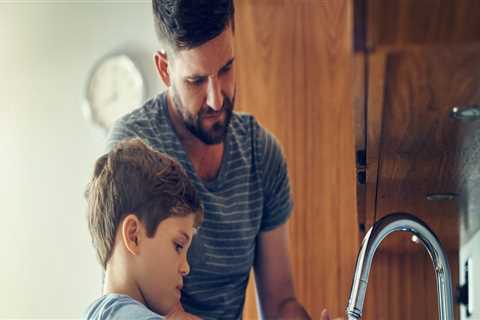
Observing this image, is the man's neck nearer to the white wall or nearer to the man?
the man

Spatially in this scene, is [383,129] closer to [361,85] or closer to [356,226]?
[361,85]

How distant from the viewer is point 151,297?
51.3 inches

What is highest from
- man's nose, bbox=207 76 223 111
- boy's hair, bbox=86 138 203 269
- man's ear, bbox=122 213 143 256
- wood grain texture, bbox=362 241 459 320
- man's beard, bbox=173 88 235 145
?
man's nose, bbox=207 76 223 111

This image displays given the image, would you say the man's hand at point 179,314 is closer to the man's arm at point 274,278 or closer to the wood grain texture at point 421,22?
the man's arm at point 274,278

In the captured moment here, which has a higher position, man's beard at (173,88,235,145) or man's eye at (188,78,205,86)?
man's eye at (188,78,205,86)

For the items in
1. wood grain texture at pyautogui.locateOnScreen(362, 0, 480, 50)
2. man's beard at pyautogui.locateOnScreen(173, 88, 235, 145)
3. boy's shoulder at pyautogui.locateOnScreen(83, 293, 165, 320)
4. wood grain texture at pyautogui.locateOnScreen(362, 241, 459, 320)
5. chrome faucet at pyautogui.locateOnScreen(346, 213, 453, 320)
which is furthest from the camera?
wood grain texture at pyautogui.locateOnScreen(362, 241, 459, 320)

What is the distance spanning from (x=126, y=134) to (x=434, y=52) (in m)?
0.92

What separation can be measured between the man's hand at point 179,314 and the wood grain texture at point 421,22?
880 millimetres

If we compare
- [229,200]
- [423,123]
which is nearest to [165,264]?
[229,200]

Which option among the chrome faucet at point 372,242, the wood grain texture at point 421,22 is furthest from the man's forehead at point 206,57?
the wood grain texture at point 421,22

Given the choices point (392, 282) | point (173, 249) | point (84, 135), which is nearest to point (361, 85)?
point (173, 249)

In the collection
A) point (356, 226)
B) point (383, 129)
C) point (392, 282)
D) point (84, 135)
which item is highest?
point (383, 129)

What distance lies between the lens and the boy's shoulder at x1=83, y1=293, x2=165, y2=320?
127 cm

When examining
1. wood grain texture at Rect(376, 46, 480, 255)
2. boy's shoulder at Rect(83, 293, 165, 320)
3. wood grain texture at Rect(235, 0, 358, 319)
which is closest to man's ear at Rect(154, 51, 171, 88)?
wood grain texture at Rect(235, 0, 358, 319)
